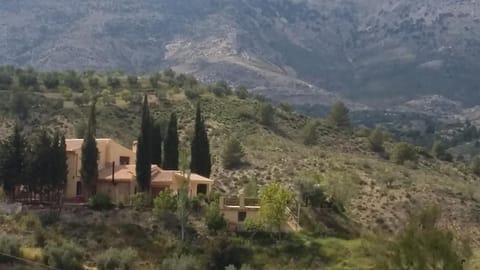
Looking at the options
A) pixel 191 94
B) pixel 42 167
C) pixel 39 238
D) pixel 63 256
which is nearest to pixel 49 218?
pixel 39 238

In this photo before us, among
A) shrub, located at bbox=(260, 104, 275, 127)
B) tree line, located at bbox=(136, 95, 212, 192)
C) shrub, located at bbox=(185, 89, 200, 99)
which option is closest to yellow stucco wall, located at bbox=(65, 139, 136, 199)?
tree line, located at bbox=(136, 95, 212, 192)

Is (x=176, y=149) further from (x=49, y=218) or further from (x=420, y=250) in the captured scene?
(x=420, y=250)

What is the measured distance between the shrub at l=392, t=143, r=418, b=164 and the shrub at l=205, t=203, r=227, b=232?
4454 cm

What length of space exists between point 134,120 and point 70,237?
158 ft

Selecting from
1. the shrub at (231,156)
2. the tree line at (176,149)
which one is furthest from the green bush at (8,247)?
the shrub at (231,156)

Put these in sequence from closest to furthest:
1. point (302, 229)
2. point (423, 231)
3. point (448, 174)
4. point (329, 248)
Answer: point (423, 231), point (329, 248), point (302, 229), point (448, 174)

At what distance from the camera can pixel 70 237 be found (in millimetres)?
54406

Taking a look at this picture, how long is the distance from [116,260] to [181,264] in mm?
3777

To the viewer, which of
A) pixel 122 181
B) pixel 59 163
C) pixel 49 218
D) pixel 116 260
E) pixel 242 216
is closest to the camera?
pixel 116 260

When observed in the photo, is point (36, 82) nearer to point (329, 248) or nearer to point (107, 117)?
point (107, 117)

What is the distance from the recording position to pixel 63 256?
4984 cm

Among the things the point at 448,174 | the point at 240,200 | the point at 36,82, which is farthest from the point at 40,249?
the point at 36,82

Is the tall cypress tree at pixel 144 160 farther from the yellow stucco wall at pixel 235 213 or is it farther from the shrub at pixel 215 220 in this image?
the shrub at pixel 215 220

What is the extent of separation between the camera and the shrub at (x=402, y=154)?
320ft
